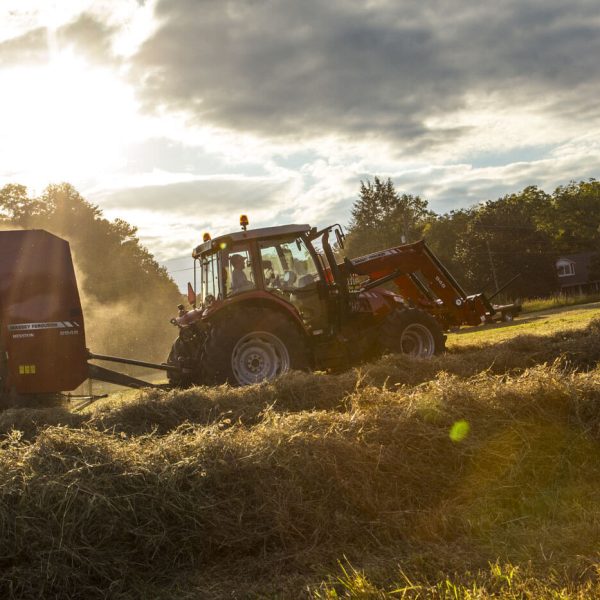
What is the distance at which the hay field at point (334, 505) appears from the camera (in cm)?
356

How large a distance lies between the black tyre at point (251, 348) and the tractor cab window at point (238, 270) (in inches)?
27.7

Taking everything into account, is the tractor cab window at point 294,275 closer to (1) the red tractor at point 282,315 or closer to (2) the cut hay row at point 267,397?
(1) the red tractor at point 282,315

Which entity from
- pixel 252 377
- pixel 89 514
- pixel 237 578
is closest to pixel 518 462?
pixel 237 578

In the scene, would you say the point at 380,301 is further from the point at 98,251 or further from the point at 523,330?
the point at 98,251

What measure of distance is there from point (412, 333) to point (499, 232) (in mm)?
51437

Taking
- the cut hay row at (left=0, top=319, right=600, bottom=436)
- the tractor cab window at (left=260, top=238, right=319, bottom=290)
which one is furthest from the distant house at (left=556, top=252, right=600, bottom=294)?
the cut hay row at (left=0, top=319, right=600, bottom=436)

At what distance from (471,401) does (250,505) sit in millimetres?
1905

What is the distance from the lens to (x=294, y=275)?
11.9 meters

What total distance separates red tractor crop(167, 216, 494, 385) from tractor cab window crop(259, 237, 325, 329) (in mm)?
16

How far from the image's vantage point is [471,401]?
5195 mm

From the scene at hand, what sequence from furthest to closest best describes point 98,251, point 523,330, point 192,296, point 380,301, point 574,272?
point 574,272
point 98,251
point 523,330
point 192,296
point 380,301

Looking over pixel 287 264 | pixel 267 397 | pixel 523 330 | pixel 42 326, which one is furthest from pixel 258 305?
pixel 523 330

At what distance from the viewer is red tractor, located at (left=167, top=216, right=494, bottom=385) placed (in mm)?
10891

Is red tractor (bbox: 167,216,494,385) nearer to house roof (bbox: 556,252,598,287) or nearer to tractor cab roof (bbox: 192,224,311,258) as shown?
tractor cab roof (bbox: 192,224,311,258)
